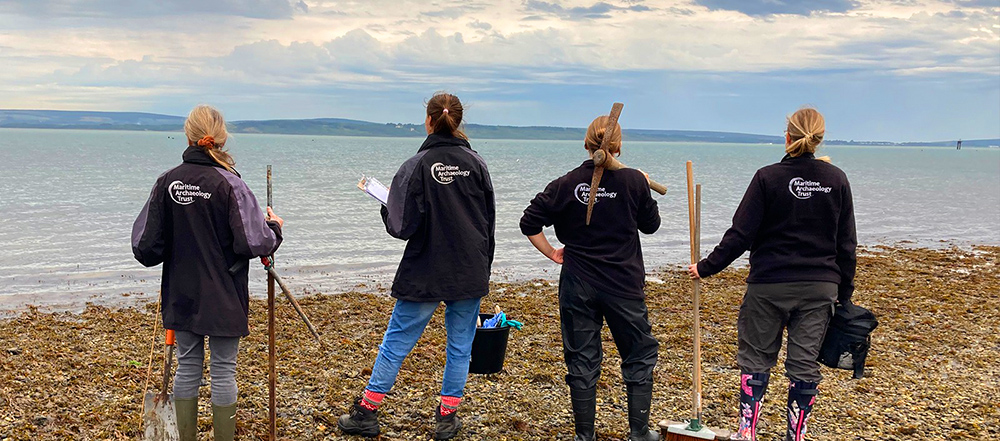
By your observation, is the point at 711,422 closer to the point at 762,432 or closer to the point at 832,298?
the point at 762,432

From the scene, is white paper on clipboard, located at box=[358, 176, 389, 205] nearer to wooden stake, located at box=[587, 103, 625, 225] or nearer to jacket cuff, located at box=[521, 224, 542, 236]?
jacket cuff, located at box=[521, 224, 542, 236]

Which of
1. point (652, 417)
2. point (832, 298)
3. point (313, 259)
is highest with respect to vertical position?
point (832, 298)

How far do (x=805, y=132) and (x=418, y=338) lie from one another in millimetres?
2634

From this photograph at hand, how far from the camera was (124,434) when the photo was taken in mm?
5375

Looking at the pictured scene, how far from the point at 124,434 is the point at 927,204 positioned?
115 ft

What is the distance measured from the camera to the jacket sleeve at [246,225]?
435 centimetres

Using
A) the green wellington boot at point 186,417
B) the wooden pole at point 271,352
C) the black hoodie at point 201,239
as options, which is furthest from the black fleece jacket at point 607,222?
the green wellington boot at point 186,417

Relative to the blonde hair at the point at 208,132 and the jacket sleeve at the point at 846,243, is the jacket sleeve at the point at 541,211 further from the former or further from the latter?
the blonde hair at the point at 208,132

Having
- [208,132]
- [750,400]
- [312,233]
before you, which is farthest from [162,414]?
[312,233]

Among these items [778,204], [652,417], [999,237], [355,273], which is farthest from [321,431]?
[999,237]

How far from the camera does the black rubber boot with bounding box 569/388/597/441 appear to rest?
16.7ft

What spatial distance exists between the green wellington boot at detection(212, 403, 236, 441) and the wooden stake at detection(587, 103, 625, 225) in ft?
7.75

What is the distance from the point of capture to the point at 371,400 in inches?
209

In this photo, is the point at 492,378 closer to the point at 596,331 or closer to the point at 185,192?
the point at 596,331
